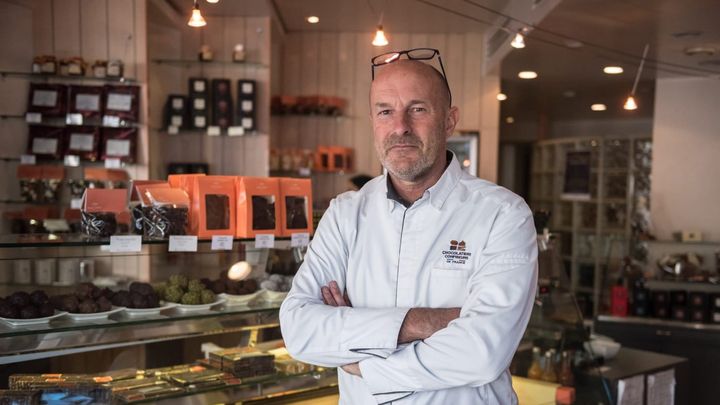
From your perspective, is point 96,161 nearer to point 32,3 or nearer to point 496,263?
point 32,3

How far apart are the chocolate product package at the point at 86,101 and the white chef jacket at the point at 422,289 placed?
3.34 m

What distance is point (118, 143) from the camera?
4.81 m

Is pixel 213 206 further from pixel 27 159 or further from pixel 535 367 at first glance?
pixel 27 159

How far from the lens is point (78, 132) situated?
15.6ft

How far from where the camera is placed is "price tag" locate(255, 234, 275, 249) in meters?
2.72

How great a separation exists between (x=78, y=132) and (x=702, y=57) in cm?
519

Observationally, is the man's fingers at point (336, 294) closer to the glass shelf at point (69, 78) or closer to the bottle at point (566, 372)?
the bottle at point (566, 372)

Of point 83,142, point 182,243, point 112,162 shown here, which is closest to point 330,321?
point 182,243

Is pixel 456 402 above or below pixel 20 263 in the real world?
below

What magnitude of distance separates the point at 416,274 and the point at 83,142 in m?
3.73

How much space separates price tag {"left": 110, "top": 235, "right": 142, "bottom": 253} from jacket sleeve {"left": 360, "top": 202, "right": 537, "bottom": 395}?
107cm

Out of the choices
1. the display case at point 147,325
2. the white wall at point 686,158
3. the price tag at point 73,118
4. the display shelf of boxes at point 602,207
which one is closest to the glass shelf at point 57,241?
the display case at point 147,325

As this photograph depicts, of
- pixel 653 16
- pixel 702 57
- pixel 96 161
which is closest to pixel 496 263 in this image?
pixel 653 16

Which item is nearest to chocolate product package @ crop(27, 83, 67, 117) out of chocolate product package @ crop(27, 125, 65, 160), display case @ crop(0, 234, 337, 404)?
chocolate product package @ crop(27, 125, 65, 160)
